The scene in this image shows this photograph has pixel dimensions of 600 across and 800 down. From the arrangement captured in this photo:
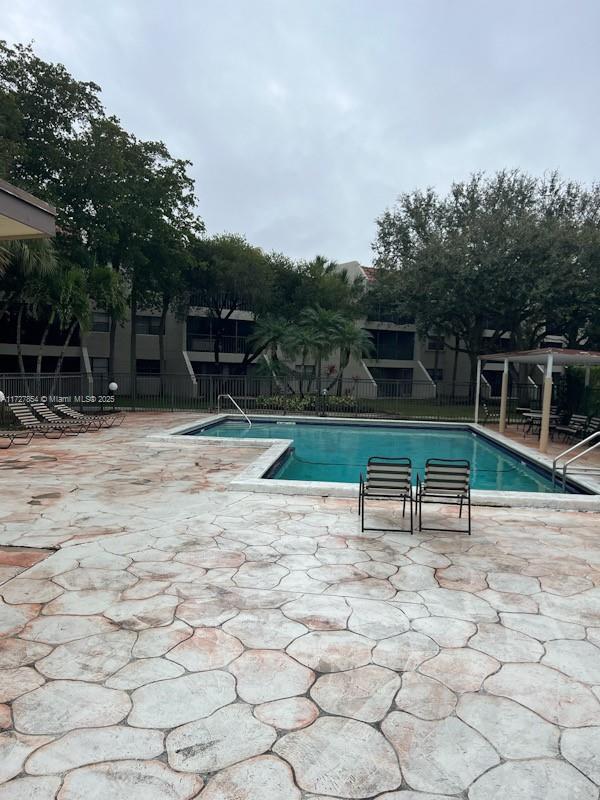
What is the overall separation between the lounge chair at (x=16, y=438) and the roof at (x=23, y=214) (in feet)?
28.5

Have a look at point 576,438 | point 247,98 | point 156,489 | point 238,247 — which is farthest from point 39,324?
point 576,438

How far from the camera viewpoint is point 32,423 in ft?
45.4

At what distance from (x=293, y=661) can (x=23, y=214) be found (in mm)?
4466

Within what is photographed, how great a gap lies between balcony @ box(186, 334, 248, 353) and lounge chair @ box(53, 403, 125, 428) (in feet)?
56.2

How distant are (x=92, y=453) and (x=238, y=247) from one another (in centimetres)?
2175

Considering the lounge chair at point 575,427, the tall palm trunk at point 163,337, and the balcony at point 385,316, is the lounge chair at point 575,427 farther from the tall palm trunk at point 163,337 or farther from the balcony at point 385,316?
the tall palm trunk at point 163,337

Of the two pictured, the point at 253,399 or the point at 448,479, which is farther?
the point at 253,399

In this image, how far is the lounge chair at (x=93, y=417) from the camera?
15.7 metres

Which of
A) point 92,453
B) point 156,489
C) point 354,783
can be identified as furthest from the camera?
point 92,453

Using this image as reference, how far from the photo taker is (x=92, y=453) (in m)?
11.8

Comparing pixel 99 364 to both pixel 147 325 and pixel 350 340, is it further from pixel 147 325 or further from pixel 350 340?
pixel 350 340

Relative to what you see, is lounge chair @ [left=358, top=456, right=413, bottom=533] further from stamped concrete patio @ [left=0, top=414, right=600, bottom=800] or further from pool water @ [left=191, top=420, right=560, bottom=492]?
pool water @ [left=191, top=420, right=560, bottom=492]

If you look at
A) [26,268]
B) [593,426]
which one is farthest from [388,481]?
[26,268]

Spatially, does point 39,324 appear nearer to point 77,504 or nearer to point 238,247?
point 238,247
